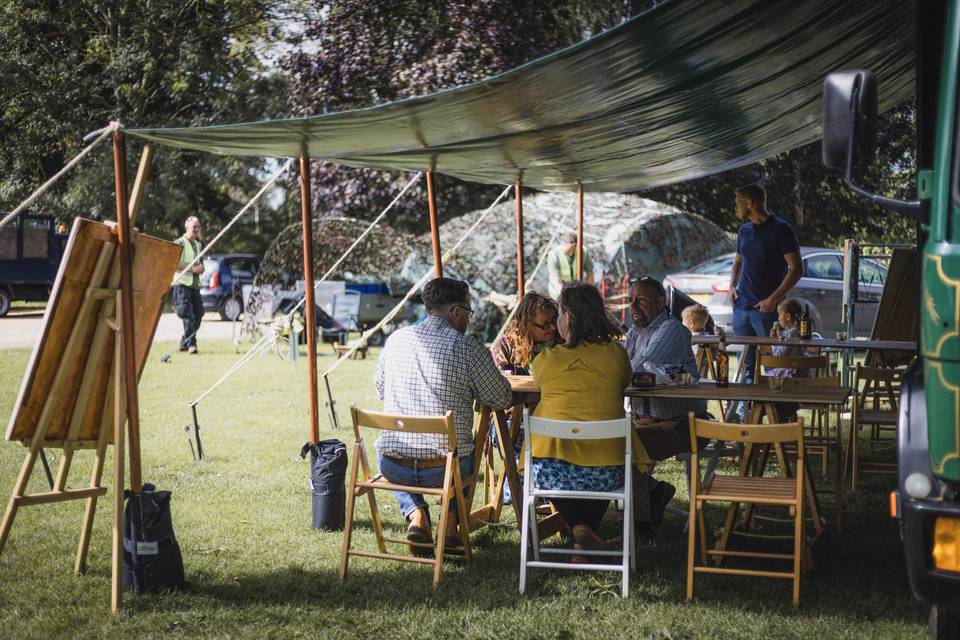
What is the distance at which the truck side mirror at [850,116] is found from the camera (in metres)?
3.19

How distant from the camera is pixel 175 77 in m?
27.0

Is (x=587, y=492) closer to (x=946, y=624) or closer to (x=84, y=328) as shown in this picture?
(x=946, y=624)

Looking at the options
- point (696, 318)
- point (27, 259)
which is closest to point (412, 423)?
point (696, 318)

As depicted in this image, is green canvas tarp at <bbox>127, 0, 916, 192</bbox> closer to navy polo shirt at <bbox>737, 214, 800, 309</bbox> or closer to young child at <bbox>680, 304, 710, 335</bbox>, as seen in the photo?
navy polo shirt at <bbox>737, 214, 800, 309</bbox>

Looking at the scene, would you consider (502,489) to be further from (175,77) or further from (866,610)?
(175,77)

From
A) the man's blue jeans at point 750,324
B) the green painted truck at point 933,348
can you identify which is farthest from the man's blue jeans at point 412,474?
the man's blue jeans at point 750,324

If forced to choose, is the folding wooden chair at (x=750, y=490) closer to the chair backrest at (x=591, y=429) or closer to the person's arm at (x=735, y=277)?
the chair backrest at (x=591, y=429)

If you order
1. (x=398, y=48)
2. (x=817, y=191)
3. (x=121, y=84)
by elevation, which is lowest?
(x=817, y=191)

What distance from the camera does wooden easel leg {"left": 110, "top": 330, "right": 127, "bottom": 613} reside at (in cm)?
432

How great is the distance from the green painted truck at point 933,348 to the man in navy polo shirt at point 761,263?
4326 millimetres

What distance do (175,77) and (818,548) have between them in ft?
82.4

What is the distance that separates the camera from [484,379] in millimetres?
Result: 5059

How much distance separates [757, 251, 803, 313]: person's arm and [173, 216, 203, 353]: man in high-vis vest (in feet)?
25.3

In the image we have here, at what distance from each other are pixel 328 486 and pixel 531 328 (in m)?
1.51
